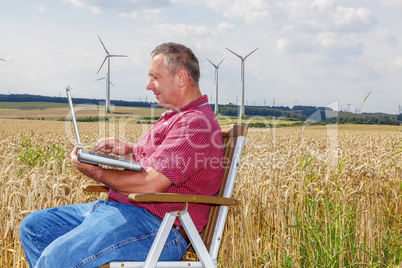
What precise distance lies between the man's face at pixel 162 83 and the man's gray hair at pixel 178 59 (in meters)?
0.04

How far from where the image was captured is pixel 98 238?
8.51 ft

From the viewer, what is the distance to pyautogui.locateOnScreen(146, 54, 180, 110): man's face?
3.10m

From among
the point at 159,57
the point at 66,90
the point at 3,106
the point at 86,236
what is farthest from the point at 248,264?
the point at 3,106

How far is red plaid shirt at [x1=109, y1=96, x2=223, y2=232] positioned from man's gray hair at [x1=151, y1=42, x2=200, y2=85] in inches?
8.7

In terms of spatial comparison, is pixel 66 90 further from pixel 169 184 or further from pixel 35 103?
pixel 35 103

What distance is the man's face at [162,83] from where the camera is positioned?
10.2ft

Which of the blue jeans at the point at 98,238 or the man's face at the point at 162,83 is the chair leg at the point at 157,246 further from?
the man's face at the point at 162,83

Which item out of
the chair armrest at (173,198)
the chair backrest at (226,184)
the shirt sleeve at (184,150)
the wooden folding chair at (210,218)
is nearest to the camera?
the chair armrest at (173,198)

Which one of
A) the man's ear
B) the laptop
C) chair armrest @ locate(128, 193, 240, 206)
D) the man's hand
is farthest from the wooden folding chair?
the man's ear

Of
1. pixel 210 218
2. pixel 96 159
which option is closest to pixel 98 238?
pixel 96 159

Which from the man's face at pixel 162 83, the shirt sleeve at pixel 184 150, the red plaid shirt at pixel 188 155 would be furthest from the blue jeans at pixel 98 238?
the man's face at pixel 162 83

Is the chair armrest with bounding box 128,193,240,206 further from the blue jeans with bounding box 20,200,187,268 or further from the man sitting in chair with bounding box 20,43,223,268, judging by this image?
the blue jeans with bounding box 20,200,187,268

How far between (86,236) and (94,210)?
16.7 inches

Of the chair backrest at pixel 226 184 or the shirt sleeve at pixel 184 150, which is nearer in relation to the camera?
the shirt sleeve at pixel 184 150
